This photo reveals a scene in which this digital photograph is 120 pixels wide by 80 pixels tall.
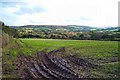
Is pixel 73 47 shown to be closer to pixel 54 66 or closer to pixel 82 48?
pixel 82 48

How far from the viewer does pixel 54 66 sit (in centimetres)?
1163

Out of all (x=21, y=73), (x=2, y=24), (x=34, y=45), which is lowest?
(x=21, y=73)

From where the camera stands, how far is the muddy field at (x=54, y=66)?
414 inches

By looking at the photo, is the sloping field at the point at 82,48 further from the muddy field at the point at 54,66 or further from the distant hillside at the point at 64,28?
the distant hillside at the point at 64,28

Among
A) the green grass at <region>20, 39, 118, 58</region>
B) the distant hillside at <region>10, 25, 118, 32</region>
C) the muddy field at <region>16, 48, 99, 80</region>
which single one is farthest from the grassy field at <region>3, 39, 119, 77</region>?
the distant hillside at <region>10, 25, 118, 32</region>

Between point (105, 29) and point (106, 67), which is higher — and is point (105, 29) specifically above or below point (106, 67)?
above

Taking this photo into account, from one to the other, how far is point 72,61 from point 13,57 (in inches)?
96.0

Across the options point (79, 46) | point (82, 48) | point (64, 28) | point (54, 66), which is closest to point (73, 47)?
point (79, 46)

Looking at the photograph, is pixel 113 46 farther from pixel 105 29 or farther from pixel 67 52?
pixel 67 52

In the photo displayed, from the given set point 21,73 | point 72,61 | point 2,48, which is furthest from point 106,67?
point 2,48

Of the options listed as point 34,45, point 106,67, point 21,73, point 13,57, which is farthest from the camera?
point 34,45

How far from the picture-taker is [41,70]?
11.2 metres

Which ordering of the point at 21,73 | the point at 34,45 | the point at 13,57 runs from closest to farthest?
the point at 21,73 < the point at 13,57 < the point at 34,45

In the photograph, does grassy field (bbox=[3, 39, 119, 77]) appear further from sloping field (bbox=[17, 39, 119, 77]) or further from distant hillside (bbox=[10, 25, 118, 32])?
distant hillside (bbox=[10, 25, 118, 32])
